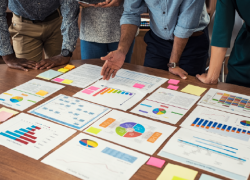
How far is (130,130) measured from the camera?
3.45ft

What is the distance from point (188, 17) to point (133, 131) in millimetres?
850

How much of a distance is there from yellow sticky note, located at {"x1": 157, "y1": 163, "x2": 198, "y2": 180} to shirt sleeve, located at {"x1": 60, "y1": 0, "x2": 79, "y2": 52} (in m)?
1.16

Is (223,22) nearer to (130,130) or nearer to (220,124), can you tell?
(220,124)

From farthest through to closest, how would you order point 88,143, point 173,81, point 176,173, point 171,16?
point 171,16
point 173,81
point 88,143
point 176,173

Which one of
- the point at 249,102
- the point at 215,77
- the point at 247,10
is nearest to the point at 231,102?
the point at 249,102

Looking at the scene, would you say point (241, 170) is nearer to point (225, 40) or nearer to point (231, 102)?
point (231, 102)

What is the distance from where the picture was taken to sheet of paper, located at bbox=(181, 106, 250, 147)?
103cm

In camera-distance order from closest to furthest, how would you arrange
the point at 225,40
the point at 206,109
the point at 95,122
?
the point at 95,122 < the point at 206,109 < the point at 225,40

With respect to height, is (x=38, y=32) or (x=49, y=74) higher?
(x=38, y=32)

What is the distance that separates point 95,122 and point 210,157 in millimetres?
463

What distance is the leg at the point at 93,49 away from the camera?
1953 millimetres

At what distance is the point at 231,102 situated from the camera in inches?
50.4

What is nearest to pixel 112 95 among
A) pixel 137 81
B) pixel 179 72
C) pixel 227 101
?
pixel 137 81

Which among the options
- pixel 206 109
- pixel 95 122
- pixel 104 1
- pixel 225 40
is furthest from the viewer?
pixel 104 1
